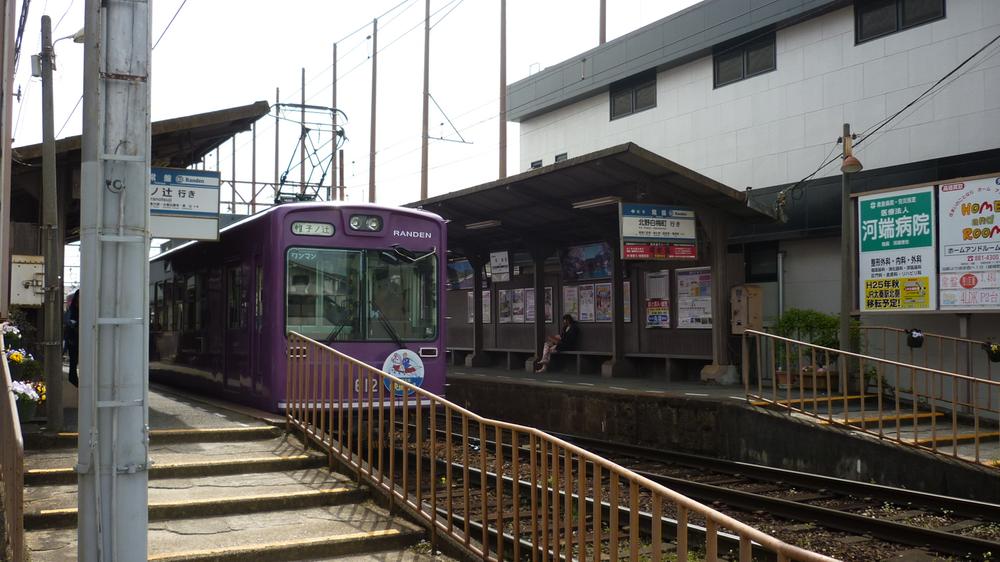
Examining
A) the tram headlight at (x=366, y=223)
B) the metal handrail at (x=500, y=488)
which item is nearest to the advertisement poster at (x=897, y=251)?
the metal handrail at (x=500, y=488)

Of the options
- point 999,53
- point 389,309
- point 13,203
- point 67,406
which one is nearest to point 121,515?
point 389,309

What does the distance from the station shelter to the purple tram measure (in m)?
4.40

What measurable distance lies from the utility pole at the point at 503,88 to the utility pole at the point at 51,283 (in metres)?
15.7

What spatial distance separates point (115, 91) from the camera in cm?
459

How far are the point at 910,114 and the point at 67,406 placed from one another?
44.6 ft

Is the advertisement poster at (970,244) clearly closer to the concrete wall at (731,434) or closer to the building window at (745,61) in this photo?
the concrete wall at (731,434)

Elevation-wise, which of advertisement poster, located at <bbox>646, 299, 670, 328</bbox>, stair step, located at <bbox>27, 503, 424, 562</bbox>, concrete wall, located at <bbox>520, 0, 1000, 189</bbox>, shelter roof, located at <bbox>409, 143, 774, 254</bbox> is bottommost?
stair step, located at <bbox>27, 503, 424, 562</bbox>

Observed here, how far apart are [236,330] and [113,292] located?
22.5ft

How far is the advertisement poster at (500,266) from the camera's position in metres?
20.7

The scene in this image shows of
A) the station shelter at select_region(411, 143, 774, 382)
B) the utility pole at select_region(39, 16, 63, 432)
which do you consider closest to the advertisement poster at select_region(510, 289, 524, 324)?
the station shelter at select_region(411, 143, 774, 382)

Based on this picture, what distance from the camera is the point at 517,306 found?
2203cm

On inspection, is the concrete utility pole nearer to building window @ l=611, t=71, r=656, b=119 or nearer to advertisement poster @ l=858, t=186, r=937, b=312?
advertisement poster @ l=858, t=186, r=937, b=312

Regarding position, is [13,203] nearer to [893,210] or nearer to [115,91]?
[115,91]

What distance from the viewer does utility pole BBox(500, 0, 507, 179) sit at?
2498cm
